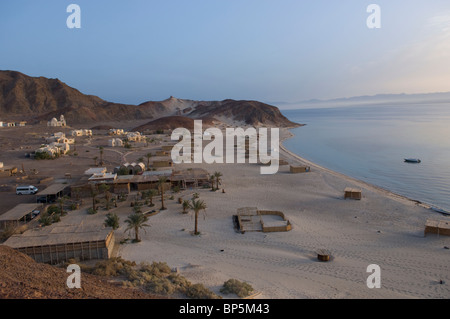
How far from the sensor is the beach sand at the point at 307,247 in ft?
33.6

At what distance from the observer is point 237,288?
354 inches

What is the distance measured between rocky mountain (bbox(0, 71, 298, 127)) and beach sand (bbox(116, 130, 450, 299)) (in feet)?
242

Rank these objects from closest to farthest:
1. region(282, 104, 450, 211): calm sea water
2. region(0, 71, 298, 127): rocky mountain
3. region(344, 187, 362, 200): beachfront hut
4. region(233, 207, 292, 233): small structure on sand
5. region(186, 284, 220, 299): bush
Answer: region(186, 284, 220, 299): bush, region(233, 207, 292, 233): small structure on sand, region(344, 187, 362, 200): beachfront hut, region(282, 104, 450, 211): calm sea water, region(0, 71, 298, 127): rocky mountain

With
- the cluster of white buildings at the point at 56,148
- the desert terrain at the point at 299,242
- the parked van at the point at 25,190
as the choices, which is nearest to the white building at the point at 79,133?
the cluster of white buildings at the point at 56,148

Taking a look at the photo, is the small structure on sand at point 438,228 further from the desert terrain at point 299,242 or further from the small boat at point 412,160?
the small boat at point 412,160

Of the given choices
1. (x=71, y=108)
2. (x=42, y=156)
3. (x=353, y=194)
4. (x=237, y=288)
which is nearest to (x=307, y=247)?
(x=237, y=288)

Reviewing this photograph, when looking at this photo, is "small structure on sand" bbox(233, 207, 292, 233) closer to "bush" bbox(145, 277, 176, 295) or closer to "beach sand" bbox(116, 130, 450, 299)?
"beach sand" bbox(116, 130, 450, 299)

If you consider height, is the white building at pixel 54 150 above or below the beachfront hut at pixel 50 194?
above

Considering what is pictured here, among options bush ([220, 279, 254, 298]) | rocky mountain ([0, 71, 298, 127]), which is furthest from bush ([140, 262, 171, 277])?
rocky mountain ([0, 71, 298, 127])

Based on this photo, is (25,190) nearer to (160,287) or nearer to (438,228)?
(160,287)

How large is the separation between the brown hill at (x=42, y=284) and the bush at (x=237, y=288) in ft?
7.05

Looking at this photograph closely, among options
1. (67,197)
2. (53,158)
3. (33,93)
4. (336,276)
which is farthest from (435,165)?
(33,93)

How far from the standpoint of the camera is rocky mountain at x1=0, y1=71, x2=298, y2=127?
304 ft
